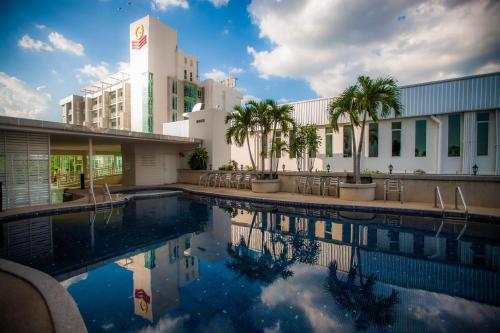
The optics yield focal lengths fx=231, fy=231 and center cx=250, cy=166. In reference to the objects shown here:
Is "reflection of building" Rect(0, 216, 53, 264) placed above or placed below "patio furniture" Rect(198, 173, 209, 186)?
below

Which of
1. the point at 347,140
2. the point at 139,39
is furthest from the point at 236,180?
the point at 139,39

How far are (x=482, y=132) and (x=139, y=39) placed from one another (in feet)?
123

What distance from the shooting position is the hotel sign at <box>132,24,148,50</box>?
31.7m

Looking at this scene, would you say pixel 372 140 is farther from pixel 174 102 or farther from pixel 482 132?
pixel 174 102

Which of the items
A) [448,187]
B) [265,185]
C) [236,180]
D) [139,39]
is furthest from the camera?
[139,39]

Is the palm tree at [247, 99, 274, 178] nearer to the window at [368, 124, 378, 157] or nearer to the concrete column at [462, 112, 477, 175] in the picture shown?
the window at [368, 124, 378, 157]

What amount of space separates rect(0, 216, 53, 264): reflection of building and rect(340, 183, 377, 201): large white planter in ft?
31.2

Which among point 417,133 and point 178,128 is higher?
point 178,128

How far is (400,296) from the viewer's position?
3.19 m

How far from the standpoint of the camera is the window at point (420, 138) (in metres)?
12.5

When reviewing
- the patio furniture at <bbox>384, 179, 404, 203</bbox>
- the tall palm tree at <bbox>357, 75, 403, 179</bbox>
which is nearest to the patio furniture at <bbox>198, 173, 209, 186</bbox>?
the tall palm tree at <bbox>357, 75, 403, 179</bbox>

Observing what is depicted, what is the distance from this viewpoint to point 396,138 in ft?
43.4

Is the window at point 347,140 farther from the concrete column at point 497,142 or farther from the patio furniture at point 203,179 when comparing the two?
the patio furniture at point 203,179

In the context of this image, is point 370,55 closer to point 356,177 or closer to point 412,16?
point 412,16
